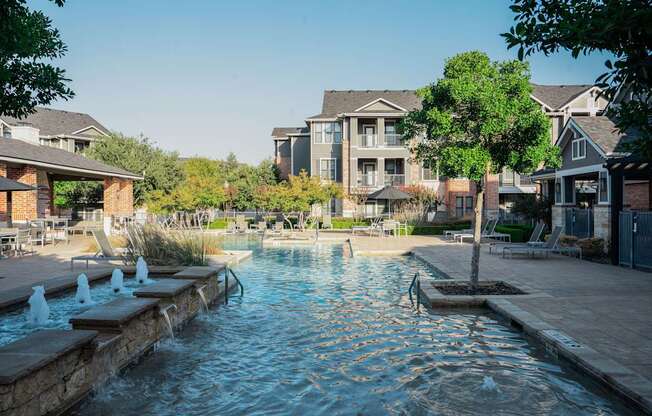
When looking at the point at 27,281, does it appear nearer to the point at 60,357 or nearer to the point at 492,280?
the point at 60,357

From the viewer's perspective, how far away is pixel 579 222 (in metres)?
19.7

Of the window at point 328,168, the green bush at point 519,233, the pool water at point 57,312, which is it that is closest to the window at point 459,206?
the window at point 328,168

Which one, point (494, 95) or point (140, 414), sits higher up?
point (494, 95)

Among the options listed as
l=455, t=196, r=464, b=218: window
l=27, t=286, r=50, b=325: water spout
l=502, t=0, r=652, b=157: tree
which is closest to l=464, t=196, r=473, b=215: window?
l=455, t=196, r=464, b=218: window

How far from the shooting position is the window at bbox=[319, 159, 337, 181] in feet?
138

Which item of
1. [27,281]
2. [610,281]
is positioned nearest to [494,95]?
[610,281]

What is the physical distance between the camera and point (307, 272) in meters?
14.0

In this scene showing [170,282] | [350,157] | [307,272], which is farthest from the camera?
[350,157]

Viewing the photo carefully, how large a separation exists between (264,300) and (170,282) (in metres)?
2.30

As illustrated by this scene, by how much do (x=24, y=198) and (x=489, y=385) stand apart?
22.7 metres

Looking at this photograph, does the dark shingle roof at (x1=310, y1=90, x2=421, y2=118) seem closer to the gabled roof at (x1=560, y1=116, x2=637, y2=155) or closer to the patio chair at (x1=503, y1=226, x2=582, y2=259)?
the gabled roof at (x1=560, y1=116, x2=637, y2=155)

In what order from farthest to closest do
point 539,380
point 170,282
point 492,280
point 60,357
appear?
point 492,280 < point 170,282 < point 539,380 < point 60,357

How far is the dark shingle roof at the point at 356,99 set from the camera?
4141 cm

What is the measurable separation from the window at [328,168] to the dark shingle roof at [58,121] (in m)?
22.7
